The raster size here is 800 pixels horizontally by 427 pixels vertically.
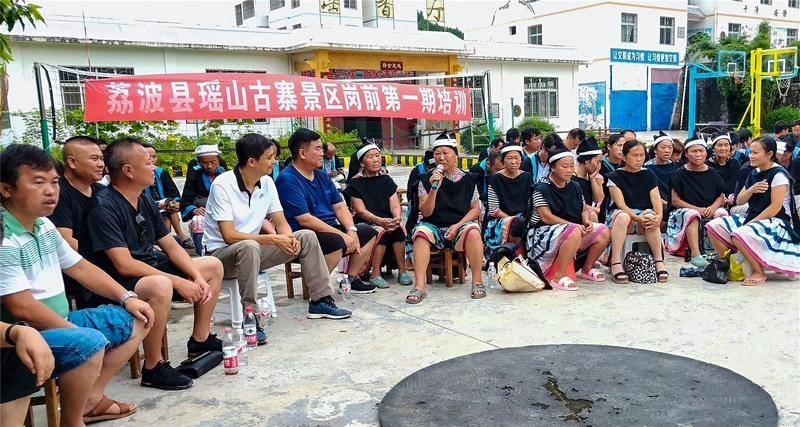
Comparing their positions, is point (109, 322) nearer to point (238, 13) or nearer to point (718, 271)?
point (718, 271)

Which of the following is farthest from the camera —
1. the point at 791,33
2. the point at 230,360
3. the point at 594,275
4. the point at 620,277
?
the point at 791,33

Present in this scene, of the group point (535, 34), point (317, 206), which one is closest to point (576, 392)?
point (317, 206)

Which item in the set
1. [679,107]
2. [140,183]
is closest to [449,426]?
[140,183]

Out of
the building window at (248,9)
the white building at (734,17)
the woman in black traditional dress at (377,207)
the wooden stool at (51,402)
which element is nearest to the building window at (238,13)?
the building window at (248,9)

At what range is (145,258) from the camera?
3420 millimetres

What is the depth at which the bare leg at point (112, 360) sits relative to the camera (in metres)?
2.77

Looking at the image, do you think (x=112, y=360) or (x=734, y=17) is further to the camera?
(x=734, y=17)

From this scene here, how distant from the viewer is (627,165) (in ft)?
18.4

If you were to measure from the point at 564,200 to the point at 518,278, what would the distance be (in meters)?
0.80

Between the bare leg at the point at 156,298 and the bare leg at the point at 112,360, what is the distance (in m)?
0.23

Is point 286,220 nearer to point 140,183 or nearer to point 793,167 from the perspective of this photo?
point 140,183

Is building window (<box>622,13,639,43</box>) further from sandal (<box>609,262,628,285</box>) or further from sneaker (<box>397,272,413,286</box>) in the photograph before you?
sneaker (<box>397,272,413,286</box>)

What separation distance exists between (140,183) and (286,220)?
144 centimetres

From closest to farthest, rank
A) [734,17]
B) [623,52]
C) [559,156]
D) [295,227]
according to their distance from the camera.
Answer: [295,227]
[559,156]
[623,52]
[734,17]
